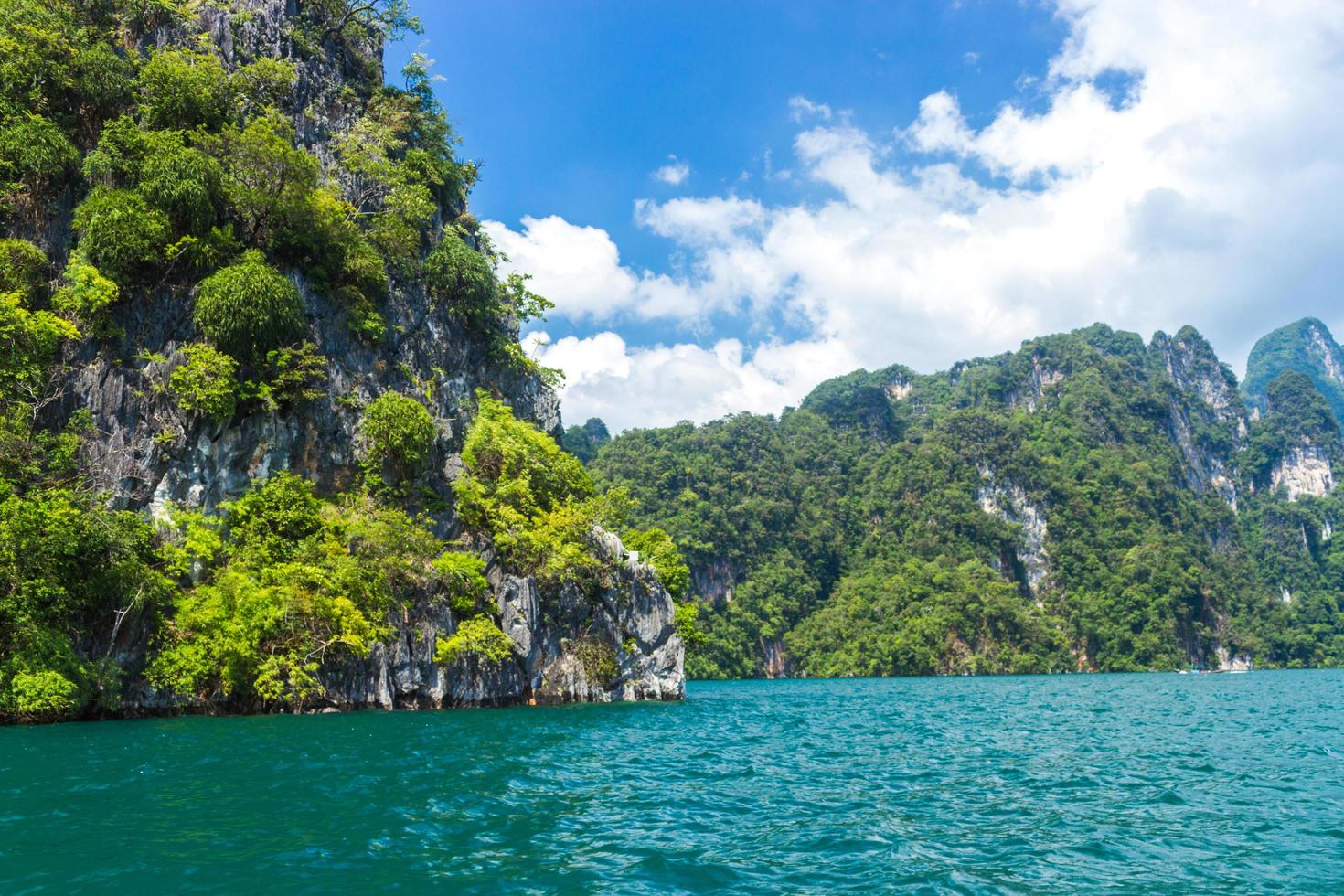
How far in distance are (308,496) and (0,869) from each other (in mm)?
23749

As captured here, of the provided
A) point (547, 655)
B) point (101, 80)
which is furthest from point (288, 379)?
point (547, 655)

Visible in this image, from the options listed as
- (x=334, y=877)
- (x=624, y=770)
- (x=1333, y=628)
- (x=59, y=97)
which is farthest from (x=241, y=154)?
(x=1333, y=628)

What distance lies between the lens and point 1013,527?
12275 cm

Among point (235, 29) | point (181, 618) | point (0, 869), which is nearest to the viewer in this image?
point (0, 869)

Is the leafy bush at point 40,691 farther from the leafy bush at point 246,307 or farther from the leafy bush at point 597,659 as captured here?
the leafy bush at point 597,659

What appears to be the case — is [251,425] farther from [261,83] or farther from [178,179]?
[261,83]

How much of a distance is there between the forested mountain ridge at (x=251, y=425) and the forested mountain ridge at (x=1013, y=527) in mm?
46777

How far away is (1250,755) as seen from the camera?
64.1ft

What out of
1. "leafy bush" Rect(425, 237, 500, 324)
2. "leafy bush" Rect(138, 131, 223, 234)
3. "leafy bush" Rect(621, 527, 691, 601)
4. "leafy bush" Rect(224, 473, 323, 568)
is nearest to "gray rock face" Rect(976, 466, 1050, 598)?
"leafy bush" Rect(621, 527, 691, 601)

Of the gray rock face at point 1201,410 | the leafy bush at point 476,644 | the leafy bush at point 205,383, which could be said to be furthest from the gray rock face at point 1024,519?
the leafy bush at point 205,383

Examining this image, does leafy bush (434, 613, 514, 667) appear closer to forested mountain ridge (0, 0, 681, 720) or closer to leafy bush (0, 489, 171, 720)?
forested mountain ridge (0, 0, 681, 720)

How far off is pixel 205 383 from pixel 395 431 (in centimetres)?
732

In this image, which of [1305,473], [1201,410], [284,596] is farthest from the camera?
[1201,410]

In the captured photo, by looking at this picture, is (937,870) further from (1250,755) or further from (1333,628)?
(1333,628)
